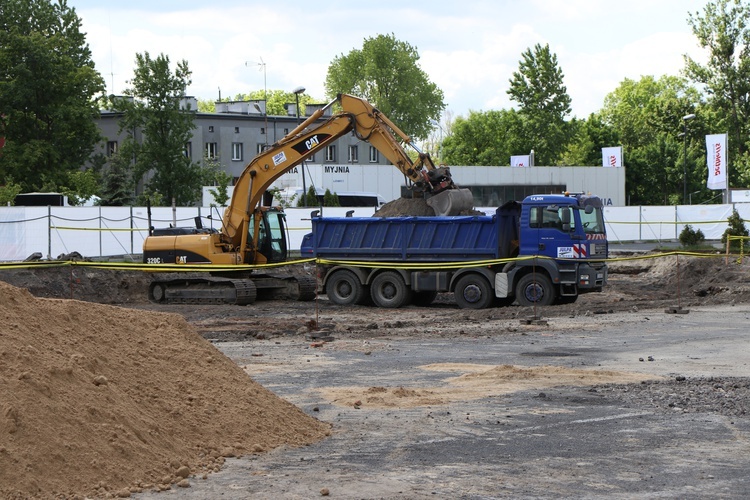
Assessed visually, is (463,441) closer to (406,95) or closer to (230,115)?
(230,115)

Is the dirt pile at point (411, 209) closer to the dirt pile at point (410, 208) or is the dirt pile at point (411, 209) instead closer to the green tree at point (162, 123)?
the dirt pile at point (410, 208)

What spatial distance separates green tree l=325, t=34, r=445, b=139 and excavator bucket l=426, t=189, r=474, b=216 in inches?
3393

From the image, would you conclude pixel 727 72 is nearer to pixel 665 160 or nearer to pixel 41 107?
pixel 665 160

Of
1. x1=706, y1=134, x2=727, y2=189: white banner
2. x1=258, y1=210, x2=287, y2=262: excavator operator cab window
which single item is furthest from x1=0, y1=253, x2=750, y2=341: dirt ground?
x1=706, y1=134, x2=727, y2=189: white banner

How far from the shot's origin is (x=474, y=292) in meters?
25.8

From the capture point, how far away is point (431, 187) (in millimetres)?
26734

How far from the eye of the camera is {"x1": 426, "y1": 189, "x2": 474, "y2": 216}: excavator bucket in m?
26.6

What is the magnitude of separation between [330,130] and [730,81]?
2323 inches

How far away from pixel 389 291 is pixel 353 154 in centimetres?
6943

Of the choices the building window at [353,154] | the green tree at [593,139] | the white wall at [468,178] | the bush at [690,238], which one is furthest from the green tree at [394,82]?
the bush at [690,238]

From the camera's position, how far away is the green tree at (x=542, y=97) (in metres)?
78.7

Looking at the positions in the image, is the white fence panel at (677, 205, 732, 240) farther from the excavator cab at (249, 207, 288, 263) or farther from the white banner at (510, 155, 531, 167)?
the excavator cab at (249, 207, 288, 263)

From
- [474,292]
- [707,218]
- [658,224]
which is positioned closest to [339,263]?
[474,292]

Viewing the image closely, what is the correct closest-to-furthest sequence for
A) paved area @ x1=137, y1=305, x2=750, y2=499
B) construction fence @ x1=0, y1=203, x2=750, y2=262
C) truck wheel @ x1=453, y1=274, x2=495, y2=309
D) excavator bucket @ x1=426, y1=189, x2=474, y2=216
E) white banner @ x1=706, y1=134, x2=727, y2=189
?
paved area @ x1=137, y1=305, x2=750, y2=499 < truck wheel @ x1=453, y1=274, x2=495, y2=309 < excavator bucket @ x1=426, y1=189, x2=474, y2=216 < construction fence @ x1=0, y1=203, x2=750, y2=262 < white banner @ x1=706, y1=134, x2=727, y2=189
